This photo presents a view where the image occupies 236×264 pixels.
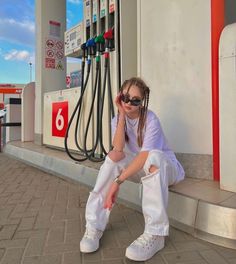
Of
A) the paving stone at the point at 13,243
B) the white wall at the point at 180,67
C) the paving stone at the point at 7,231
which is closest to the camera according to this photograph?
the paving stone at the point at 13,243

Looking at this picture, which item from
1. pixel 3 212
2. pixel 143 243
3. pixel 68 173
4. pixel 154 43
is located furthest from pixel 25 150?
pixel 143 243

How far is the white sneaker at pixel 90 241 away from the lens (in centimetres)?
196

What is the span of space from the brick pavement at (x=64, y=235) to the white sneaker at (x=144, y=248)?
39mm

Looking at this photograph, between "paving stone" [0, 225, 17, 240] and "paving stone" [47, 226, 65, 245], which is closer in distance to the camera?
"paving stone" [47, 226, 65, 245]

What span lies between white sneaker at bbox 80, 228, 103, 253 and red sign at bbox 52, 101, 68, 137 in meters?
2.89

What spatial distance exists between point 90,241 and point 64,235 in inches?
12.9

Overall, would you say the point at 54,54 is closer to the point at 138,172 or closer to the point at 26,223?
the point at 26,223

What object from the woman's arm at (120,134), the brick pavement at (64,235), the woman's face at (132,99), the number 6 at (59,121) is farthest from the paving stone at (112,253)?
the number 6 at (59,121)

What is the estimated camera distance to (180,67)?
293cm

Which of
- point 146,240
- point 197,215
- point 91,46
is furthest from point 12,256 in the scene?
point 91,46

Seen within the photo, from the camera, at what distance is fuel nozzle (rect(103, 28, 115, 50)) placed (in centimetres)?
371

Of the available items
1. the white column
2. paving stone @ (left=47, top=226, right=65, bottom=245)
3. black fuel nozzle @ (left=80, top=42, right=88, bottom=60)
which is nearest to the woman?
paving stone @ (left=47, top=226, right=65, bottom=245)

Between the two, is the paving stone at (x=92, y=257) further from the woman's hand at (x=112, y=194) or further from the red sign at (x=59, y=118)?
the red sign at (x=59, y=118)

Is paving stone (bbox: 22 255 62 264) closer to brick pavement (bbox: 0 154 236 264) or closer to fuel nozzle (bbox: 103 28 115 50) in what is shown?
brick pavement (bbox: 0 154 236 264)
